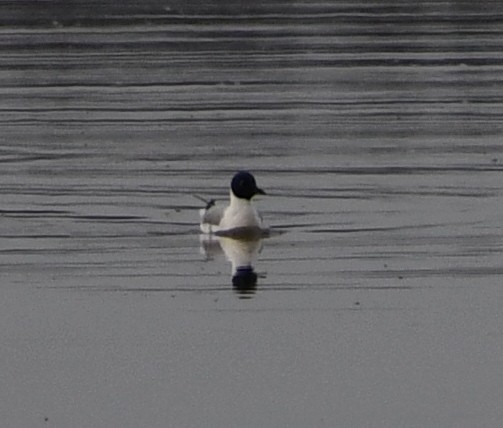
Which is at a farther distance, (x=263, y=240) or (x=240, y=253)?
(x=263, y=240)

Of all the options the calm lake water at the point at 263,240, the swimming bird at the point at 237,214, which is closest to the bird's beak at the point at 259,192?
the swimming bird at the point at 237,214

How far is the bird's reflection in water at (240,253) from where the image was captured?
16438 millimetres

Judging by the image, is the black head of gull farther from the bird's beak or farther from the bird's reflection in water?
the bird's reflection in water

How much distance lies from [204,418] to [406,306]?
3.15 meters

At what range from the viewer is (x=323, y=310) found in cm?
1512

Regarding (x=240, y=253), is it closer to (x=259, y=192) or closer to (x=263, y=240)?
(x=263, y=240)

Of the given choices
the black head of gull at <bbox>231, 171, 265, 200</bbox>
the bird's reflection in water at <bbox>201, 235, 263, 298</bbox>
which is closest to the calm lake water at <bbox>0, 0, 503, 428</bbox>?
the bird's reflection in water at <bbox>201, 235, 263, 298</bbox>

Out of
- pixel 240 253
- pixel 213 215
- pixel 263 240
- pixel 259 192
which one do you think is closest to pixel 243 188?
pixel 259 192

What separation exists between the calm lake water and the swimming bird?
0.19 m

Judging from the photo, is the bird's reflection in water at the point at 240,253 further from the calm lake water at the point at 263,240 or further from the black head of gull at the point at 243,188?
the black head of gull at the point at 243,188

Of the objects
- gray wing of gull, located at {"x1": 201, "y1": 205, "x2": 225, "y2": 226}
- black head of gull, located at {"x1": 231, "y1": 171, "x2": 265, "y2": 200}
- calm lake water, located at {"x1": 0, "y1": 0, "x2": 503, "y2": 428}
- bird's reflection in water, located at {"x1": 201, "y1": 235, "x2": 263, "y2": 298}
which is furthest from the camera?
black head of gull, located at {"x1": 231, "y1": 171, "x2": 265, "y2": 200}

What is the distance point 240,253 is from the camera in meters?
18.3

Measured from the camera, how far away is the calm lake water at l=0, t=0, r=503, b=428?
12.9m

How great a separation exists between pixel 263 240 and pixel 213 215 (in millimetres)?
529
